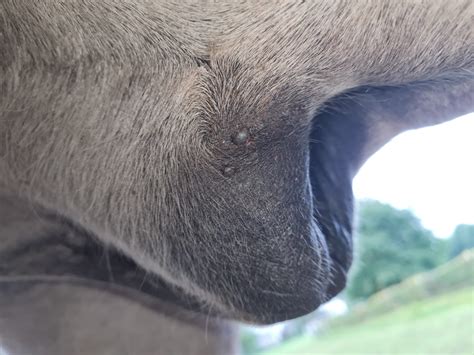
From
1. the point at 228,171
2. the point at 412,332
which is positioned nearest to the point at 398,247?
the point at 412,332

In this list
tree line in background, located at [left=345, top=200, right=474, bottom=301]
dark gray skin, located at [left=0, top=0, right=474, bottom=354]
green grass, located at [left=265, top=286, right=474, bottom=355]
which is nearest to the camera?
dark gray skin, located at [left=0, top=0, right=474, bottom=354]

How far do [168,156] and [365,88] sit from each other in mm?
193

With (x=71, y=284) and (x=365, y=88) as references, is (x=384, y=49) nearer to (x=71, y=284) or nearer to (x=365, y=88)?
(x=365, y=88)

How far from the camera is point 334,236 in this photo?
67 cm

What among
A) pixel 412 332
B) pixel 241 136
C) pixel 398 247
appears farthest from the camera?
pixel 412 332

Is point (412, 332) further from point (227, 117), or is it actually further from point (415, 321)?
point (227, 117)

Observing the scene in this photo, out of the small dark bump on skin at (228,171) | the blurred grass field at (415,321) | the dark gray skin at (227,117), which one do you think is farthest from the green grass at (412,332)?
the small dark bump on skin at (228,171)

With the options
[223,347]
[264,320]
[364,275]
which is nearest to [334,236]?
[264,320]

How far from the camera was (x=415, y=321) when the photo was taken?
72.6 inches

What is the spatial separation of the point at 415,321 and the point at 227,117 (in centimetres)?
149

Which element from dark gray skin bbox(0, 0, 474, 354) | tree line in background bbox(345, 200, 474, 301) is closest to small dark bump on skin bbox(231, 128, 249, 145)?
dark gray skin bbox(0, 0, 474, 354)

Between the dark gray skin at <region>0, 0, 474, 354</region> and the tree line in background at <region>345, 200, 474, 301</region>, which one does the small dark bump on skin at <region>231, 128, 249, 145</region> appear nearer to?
the dark gray skin at <region>0, 0, 474, 354</region>

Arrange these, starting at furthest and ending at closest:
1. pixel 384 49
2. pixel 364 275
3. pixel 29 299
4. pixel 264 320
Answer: pixel 364 275 < pixel 29 299 < pixel 264 320 < pixel 384 49

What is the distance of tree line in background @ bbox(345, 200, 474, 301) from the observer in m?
1.24
